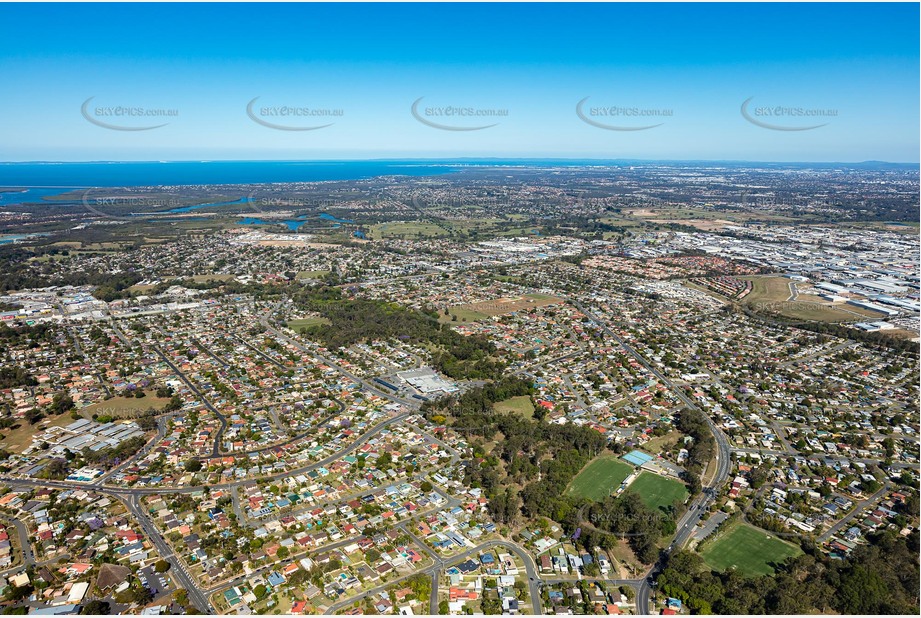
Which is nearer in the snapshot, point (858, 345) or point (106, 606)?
point (106, 606)

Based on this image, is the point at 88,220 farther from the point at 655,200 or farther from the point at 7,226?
the point at 655,200

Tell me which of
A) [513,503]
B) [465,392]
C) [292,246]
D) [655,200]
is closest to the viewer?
[513,503]

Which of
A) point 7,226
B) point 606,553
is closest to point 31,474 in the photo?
point 606,553

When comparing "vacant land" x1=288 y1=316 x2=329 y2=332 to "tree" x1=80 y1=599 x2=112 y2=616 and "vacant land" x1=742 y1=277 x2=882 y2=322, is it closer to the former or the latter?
"tree" x1=80 y1=599 x2=112 y2=616

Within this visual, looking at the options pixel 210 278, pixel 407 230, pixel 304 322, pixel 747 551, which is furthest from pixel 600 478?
pixel 407 230

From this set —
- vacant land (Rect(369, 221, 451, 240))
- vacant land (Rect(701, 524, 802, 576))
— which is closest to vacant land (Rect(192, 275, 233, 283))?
vacant land (Rect(369, 221, 451, 240))

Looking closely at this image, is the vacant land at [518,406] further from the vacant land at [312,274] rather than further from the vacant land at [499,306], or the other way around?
the vacant land at [312,274]
